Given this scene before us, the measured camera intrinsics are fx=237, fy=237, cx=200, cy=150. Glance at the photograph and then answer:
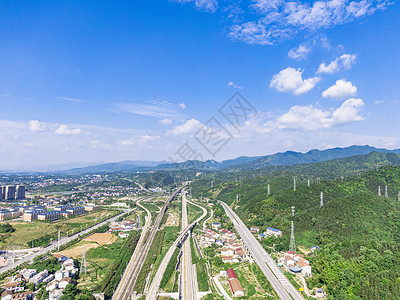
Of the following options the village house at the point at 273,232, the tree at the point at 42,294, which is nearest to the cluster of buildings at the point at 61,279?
the tree at the point at 42,294

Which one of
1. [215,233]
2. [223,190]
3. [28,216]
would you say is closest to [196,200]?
[223,190]

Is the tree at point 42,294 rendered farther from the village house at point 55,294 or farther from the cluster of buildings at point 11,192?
the cluster of buildings at point 11,192

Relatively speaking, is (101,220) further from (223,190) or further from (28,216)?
(223,190)

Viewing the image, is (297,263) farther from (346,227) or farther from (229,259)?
(346,227)

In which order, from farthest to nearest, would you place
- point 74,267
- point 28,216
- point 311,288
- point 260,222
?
1. point 28,216
2. point 260,222
3. point 74,267
4. point 311,288

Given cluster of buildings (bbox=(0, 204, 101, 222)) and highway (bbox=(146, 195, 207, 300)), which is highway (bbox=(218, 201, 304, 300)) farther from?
cluster of buildings (bbox=(0, 204, 101, 222))

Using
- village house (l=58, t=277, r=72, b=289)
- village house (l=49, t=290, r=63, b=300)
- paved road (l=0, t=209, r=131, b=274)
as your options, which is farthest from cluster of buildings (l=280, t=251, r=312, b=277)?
paved road (l=0, t=209, r=131, b=274)
